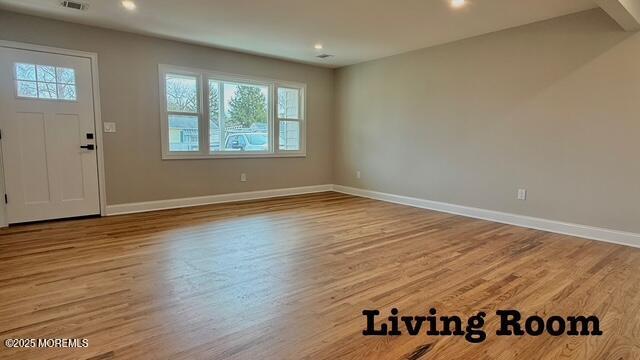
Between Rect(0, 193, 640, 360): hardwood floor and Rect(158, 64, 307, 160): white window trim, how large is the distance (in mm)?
1461

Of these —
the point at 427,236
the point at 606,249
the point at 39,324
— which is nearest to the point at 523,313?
the point at 427,236

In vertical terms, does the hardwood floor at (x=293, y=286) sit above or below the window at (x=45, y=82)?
below

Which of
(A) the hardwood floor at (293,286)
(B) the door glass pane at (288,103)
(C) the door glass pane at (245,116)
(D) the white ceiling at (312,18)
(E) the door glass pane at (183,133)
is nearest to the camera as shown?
(A) the hardwood floor at (293,286)

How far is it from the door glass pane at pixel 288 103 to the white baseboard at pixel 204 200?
1.39 m

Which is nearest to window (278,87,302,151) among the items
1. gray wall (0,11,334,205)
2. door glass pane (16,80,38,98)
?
gray wall (0,11,334,205)

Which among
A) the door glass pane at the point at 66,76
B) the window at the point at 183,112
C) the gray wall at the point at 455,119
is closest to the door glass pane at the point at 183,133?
the window at the point at 183,112

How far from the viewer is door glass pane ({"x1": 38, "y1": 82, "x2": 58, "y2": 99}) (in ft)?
14.0

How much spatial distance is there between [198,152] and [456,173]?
12.9 ft

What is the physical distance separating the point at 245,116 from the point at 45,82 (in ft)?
8.97

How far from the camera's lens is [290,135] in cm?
673

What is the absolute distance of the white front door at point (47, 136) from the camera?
13.5 ft

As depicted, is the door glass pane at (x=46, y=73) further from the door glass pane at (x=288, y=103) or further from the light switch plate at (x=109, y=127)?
the door glass pane at (x=288, y=103)

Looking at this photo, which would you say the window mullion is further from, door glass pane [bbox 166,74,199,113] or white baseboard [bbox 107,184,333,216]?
white baseboard [bbox 107,184,333,216]

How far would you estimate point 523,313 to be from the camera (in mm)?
2236
